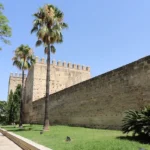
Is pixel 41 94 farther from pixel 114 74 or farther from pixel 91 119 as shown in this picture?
pixel 114 74

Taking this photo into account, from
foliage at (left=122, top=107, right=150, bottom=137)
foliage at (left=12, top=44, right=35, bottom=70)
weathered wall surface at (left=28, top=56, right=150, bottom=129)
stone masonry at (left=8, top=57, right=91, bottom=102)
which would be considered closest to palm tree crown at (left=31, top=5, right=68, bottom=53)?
weathered wall surface at (left=28, top=56, right=150, bottom=129)

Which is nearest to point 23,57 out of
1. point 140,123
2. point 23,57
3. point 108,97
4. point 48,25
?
point 23,57

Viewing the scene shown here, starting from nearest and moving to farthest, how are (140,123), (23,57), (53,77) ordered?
(140,123) → (23,57) → (53,77)

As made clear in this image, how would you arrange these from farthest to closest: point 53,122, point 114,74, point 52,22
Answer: point 53,122
point 52,22
point 114,74

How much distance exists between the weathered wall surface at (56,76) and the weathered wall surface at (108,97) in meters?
15.4

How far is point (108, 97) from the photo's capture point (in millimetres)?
16812

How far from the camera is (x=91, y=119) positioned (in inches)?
746

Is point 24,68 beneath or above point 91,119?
above

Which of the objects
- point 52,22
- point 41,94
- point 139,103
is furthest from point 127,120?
point 41,94

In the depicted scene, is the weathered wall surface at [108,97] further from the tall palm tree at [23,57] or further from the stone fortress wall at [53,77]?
the stone fortress wall at [53,77]

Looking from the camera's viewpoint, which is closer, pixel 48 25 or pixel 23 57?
pixel 48 25

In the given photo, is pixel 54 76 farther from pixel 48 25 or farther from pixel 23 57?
pixel 48 25

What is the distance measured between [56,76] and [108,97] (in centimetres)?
2477

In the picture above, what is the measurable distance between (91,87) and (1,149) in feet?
31.6
